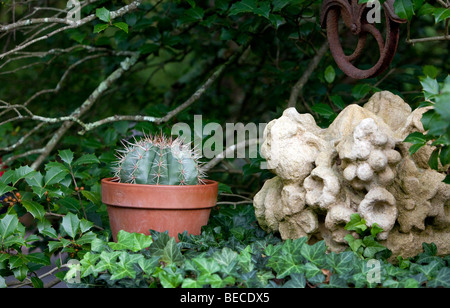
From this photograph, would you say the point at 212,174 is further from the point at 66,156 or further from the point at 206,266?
the point at 206,266

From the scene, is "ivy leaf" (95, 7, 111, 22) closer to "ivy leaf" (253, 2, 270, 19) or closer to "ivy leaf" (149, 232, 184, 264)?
"ivy leaf" (253, 2, 270, 19)

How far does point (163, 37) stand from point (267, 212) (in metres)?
1.60

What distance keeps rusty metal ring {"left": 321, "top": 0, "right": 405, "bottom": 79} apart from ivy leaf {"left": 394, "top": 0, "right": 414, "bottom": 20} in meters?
0.08

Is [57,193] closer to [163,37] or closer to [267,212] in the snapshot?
[267,212]

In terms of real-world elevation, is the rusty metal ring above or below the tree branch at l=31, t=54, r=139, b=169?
above

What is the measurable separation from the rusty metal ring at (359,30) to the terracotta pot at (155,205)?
2.55 feet

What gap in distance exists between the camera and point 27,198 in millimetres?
2213

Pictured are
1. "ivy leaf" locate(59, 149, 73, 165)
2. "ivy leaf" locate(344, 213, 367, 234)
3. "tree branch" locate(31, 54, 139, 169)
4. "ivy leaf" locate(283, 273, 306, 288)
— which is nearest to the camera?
"ivy leaf" locate(283, 273, 306, 288)

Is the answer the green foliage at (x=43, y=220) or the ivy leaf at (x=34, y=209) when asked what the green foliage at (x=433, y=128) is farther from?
the ivy leaf at (x=34, y=209)

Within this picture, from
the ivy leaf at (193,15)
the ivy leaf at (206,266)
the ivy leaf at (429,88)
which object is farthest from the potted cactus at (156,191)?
the ivy leaf at (193,15)

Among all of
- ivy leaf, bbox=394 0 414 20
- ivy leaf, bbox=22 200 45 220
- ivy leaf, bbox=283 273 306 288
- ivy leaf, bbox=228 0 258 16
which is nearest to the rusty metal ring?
ivy leaf, bbox=394 0 414 20

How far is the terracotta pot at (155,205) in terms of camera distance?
194 centimetres

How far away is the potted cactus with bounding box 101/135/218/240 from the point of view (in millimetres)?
1941
